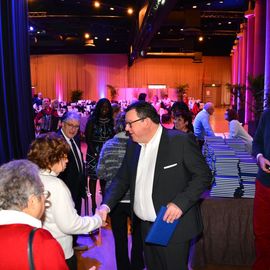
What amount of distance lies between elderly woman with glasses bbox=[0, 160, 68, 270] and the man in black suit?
96 cm

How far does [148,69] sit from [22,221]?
101 feet

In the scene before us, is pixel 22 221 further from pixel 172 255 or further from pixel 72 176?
pixel 72 176

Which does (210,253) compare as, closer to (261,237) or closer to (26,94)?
(261,237)

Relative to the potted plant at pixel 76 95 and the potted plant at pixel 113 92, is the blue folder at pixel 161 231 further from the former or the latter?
the potted plant at pixel 113 92

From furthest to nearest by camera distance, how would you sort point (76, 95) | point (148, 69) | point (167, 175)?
1. point (148, 69)
2. point (76, 95)
3. point (167, 175)

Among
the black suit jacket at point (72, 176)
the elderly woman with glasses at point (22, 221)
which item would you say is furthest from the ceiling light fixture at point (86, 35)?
the elderly woman with glasses at point (22, 221)

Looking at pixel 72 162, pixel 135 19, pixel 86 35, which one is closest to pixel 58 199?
pixel 72 162

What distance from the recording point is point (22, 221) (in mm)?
1329

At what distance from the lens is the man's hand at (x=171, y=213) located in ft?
7.16

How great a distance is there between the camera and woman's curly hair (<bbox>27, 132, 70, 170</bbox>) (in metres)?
2.23

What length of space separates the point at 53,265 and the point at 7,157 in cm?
207

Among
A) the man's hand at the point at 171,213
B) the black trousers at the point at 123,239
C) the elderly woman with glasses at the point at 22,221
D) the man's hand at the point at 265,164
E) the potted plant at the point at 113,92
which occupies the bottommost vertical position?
the black trousers at the point at 123,239

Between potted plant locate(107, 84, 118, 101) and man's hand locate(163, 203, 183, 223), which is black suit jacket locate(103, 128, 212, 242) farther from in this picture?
potted plant locate(107, 84, 118, 101)

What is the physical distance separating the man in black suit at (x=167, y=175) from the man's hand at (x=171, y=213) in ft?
0.24
